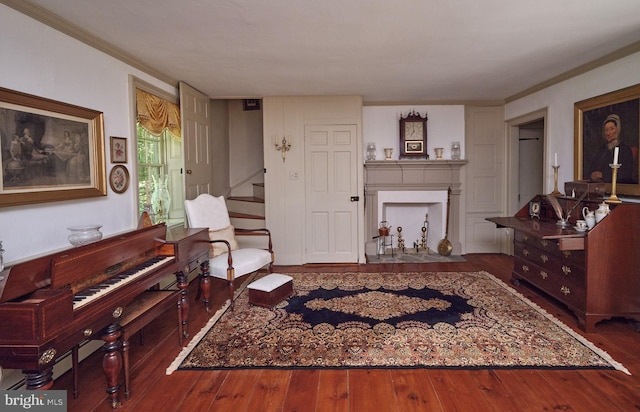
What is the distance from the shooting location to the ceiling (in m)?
2.41

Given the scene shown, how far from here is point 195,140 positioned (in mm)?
4555

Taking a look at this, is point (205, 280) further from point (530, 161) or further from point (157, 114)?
point (530, 161)

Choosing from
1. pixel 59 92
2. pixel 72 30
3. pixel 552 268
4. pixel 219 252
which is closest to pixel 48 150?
pixel 59 92

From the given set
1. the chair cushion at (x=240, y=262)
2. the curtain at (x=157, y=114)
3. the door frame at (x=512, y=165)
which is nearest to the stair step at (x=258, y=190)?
the curtain at (x=157, y=114)

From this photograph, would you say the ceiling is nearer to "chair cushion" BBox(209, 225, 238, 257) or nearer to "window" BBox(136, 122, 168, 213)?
"window" BBox(136, 122, 168, 213)

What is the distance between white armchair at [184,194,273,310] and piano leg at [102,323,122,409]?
57.1 inches

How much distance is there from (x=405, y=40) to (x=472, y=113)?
3.17m

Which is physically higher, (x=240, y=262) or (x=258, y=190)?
(x=258, y=190)

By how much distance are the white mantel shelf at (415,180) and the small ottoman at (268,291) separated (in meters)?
2.46

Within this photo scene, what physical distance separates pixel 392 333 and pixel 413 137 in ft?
11.6

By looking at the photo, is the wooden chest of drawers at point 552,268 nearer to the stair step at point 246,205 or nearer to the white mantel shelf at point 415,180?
the white mantel shelf at point 415,180

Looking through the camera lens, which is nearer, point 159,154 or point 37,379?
point 37,379

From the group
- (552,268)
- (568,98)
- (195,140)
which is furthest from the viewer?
(195,140)

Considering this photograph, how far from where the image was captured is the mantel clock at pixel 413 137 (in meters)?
5.57
